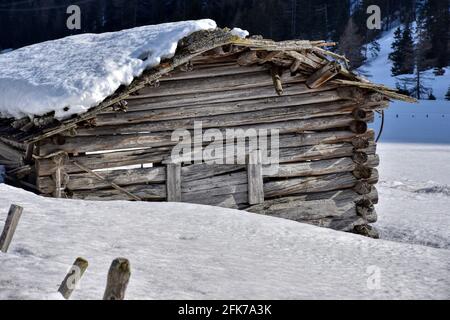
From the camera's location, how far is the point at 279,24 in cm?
6272

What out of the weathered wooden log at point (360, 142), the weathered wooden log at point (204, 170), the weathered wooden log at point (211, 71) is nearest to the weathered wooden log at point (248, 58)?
the weathered wooden log at point (211, 71)

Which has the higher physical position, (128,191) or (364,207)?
(128,191)

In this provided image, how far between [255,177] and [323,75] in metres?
1.98

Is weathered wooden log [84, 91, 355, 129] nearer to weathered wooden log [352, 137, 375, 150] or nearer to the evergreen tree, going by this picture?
weathered wooden log [352, 137, 375, 150]

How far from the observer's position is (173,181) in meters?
9.60

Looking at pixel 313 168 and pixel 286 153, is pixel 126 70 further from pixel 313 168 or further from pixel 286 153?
pixel 313 168

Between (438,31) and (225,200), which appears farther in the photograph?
(438,31)

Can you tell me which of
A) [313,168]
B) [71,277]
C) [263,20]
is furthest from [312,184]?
[263,20]

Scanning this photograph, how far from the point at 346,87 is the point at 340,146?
1003 mm

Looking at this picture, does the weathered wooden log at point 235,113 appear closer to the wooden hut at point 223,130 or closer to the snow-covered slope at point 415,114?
the wooden hut at point 223,130

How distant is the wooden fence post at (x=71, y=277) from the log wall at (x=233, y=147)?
4742mm

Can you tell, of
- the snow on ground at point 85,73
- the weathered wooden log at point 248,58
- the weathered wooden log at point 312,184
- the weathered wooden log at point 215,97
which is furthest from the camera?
the weathered wooden log at point 312,184

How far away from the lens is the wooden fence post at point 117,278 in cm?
383

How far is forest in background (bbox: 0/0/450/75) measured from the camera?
197ft
